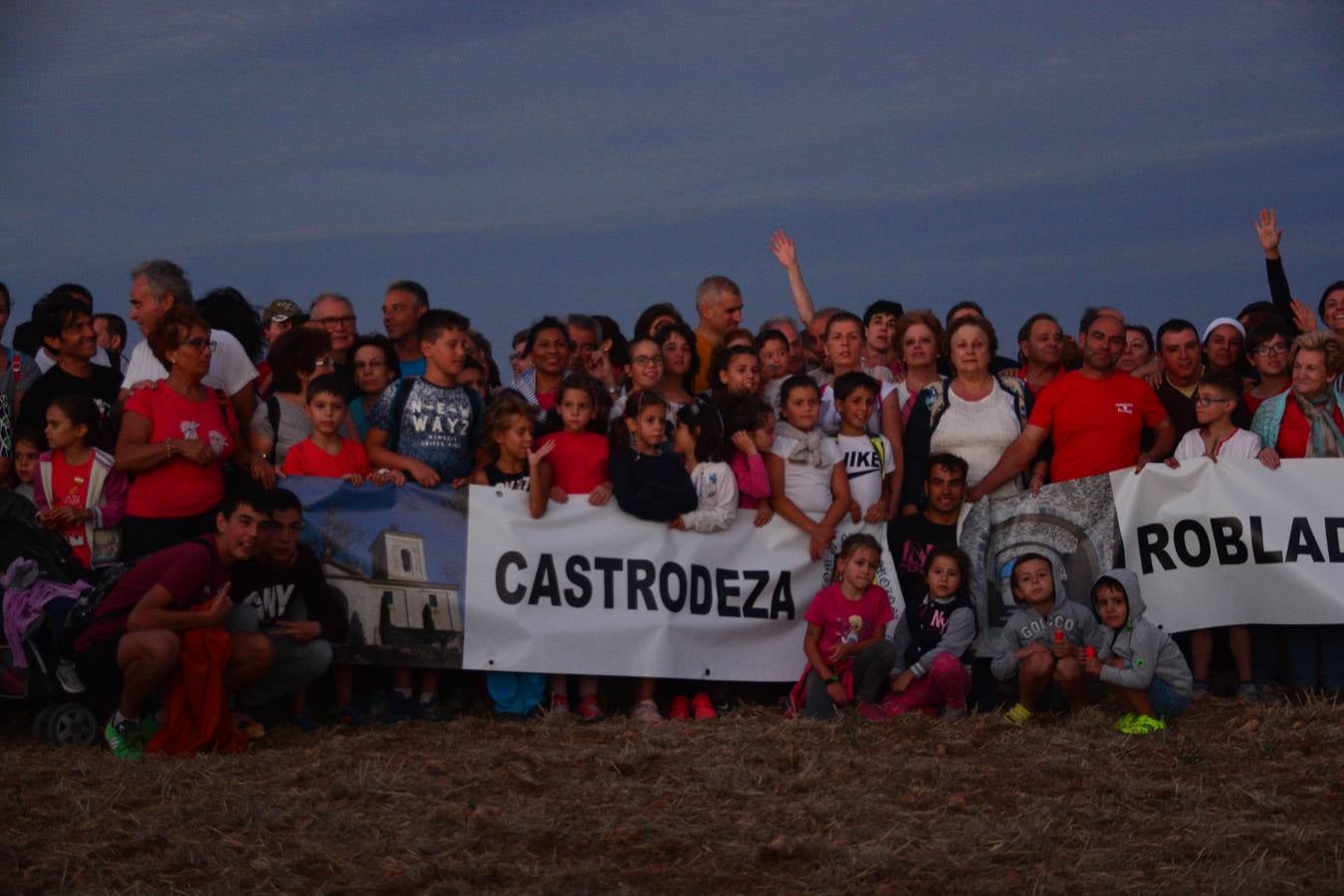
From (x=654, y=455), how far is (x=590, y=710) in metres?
1.47

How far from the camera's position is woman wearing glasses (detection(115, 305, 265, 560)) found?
836 cm

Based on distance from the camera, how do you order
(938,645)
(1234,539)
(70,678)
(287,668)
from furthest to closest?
(1234,539), (938,645), (287,668), (70,678)

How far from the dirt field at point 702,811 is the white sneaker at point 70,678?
1.13 feet

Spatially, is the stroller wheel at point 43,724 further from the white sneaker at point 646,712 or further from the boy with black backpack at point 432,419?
the white sneaker at point 646,712

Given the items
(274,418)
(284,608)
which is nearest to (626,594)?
(284,608)

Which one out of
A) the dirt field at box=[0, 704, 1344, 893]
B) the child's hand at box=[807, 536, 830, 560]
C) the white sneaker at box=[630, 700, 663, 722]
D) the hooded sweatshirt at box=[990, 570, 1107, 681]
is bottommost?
the dirt field at box=[0, 704, 1344, 893]

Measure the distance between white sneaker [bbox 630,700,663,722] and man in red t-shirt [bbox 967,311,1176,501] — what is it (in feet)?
7.50

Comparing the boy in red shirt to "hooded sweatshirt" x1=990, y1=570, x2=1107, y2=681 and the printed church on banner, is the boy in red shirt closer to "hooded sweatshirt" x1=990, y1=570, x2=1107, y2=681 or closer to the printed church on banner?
the printed church on banner

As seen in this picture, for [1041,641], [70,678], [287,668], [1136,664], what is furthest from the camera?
[1041,641]

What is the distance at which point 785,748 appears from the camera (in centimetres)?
759

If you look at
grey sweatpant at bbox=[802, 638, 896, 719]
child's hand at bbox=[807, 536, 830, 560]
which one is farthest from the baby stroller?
child's hand at bbox=[807, 536, 830, 560]

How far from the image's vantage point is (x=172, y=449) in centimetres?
831

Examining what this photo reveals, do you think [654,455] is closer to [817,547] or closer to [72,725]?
[817,547]

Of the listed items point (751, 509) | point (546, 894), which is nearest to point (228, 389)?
point (751, 509)
